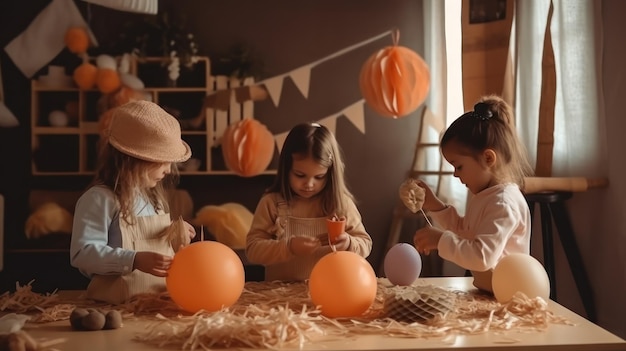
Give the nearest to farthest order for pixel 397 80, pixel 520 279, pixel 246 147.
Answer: pixel 520 279
pixel 397 80
pixel 246 147

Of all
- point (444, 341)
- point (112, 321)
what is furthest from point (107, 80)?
point (444, 341)

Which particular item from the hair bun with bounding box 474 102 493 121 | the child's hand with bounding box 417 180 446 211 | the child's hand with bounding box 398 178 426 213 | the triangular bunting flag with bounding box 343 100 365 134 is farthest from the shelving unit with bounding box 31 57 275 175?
the hair bun with bounding box 474 102 493 121

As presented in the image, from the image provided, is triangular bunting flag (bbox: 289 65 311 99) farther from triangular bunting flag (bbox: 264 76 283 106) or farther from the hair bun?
the hair bun

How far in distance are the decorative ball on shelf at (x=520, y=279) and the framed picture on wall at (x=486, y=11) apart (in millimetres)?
2277

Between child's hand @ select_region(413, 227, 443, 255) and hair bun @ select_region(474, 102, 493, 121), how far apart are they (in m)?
0.37

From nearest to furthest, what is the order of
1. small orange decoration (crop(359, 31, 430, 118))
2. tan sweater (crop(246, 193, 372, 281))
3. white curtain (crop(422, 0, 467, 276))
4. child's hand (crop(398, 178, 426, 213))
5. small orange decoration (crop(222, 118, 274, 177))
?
child's hand (crop(398, 178, 426, 213)), tan sweater (crop(246, 193, 372, 281)), small orange decoration (crop(359, 31, 430, 118)), small orange decoration (crop(222, 118, 274, 177)), white curtain (crop(422, 0, 467, 276))

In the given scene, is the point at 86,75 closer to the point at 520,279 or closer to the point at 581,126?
the point at 581,126

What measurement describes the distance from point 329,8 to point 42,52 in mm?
2067

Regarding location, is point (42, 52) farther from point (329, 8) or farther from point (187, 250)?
point (187, 250)

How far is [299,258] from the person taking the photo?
A: 93.0 inches

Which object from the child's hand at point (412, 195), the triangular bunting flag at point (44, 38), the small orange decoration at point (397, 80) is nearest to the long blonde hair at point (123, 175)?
the child's hand at point (412, 195)

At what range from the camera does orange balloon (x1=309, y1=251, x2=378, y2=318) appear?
167 cm

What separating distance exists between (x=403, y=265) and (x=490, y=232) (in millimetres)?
281

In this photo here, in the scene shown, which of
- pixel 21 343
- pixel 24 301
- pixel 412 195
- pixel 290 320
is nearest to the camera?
pixel 21 343
